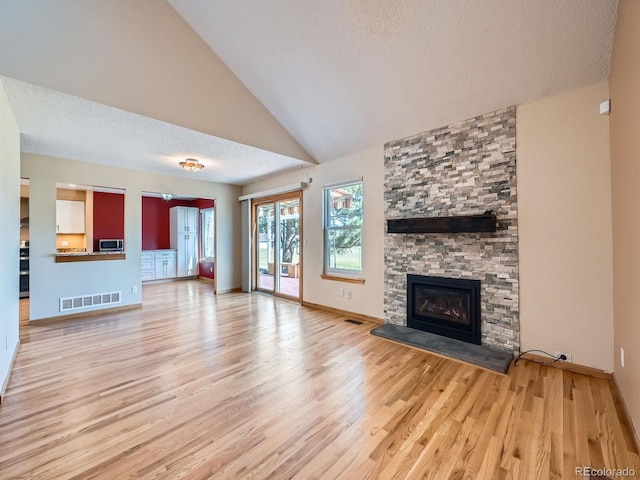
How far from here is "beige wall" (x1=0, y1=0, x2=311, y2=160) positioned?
2.35 meters

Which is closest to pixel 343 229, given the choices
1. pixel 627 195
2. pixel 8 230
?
pixel 627 195

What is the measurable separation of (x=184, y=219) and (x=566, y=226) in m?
8.72

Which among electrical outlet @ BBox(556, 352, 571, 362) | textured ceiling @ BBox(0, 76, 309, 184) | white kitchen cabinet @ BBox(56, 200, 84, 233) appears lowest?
electrical outlet @ BBox(556, 352, 571, 362)

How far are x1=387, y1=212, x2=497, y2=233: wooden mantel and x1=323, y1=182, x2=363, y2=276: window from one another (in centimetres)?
82

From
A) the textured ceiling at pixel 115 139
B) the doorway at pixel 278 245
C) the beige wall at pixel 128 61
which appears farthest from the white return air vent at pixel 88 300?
the beige wall at pixel 128 61

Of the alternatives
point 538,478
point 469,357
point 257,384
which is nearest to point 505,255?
point 469,357

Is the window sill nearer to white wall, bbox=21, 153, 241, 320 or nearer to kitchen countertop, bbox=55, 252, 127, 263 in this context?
white wall, bbox=21, 153, 241, 320

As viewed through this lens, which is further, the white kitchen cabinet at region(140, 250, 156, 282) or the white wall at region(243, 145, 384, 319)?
the white kitchen cabinet at region(140, 250, 156, 282)

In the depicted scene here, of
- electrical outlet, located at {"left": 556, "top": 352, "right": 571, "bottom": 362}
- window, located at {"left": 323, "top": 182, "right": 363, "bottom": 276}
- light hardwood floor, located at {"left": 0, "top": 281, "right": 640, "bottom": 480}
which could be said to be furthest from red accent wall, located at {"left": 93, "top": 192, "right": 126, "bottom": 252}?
electrical outlet, located at {"left": 556, "top": 352, "right": 571, "bottom": 362}

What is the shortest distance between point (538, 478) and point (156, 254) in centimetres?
883

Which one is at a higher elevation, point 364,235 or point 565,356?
point 364,235

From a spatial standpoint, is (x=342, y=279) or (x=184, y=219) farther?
(x=184, y=219)

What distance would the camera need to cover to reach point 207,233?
8.62 meters

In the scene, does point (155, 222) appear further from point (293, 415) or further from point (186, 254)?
point (293, 415)
